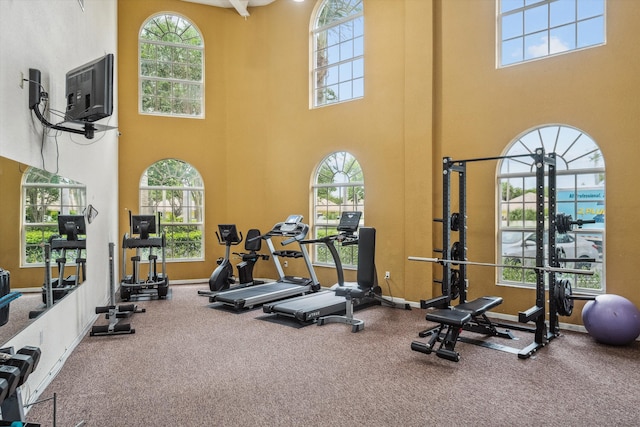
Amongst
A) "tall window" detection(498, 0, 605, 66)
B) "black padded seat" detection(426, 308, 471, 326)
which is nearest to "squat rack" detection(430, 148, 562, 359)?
"black padded seat" detection(426, 308, 471, 326)

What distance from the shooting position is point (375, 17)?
271 inches

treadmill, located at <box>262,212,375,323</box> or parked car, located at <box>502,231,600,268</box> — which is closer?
parked car, located at <box>502,231,600,268</box>

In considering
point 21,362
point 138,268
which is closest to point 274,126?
A: point 138,268

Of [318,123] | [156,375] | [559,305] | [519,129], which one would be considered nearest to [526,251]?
[559,305]

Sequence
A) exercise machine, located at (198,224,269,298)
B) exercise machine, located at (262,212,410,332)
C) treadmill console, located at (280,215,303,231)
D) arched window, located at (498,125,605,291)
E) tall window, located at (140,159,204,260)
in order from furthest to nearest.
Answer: tall window, located at (140,159,204,260) < exercise machine, located at (198,224,269,298) < treadmill console, located at (280,215,303,231) < exercise machine, located at (262,212,410,332) < arched window, located at (498,125,605,291)

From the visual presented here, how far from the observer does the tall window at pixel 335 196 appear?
7312 millimetres

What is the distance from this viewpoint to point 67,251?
4.01m

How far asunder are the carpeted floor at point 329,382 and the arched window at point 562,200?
960 millimetres

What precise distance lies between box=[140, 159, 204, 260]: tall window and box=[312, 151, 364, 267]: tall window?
98.9 inches

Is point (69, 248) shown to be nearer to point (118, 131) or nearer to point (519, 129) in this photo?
point (118, 131)

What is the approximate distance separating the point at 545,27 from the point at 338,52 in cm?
343

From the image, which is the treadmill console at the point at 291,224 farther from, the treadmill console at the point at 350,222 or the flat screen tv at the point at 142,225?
the flat screen tv at the point at 142,225

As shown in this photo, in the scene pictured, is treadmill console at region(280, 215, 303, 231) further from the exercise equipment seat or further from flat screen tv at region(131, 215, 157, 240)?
flat screen tv at region(131, 215, 157, 240)

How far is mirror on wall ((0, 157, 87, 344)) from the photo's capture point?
103 inches
